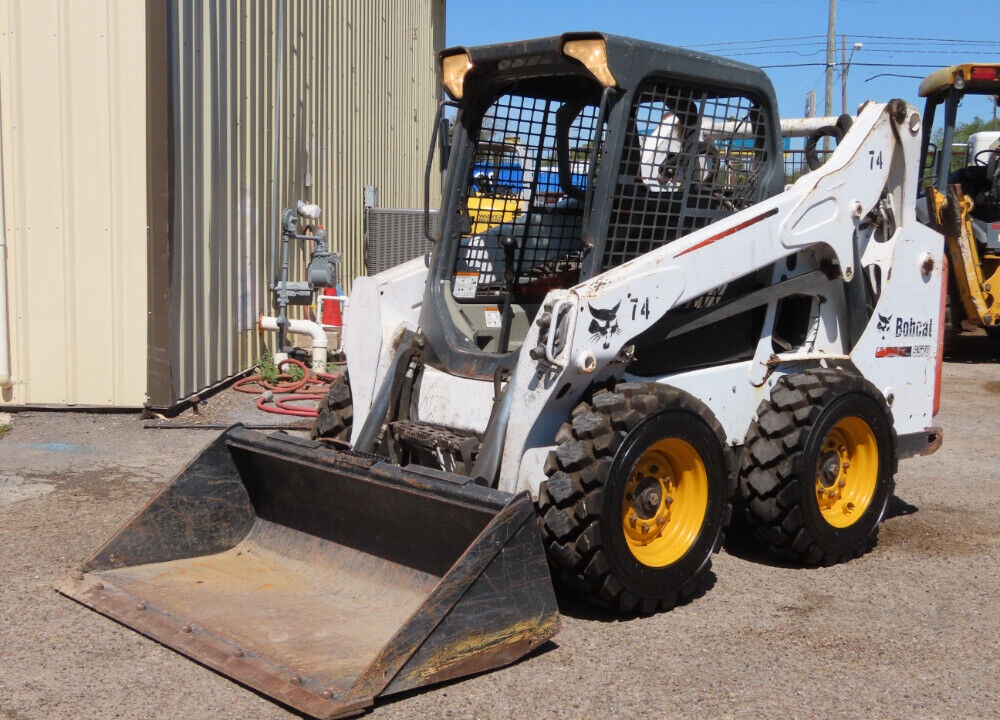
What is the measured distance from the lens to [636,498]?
4.61m

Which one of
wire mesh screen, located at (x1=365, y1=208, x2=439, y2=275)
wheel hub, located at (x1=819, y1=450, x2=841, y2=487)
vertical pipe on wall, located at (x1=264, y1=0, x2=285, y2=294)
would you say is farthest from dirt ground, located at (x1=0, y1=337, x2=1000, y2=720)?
wire mesh screen, located at (x1=365, y1=208, x2=439, y2=275)

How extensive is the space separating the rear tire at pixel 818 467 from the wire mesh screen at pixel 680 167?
90cm

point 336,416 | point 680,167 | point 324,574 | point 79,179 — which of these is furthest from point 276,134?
point 324,574

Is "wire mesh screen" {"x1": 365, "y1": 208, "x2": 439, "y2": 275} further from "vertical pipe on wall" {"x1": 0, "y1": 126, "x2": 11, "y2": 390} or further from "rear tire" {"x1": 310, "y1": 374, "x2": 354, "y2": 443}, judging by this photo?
"rear tire" {"x1": 310, "y1": 374, "x2": 354, "y2": 443}

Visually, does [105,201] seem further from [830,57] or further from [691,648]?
[830,57]

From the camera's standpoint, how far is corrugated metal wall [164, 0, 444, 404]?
8617mm

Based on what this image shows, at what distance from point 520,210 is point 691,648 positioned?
2.34 meters

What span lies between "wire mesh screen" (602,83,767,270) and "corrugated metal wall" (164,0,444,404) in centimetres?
432

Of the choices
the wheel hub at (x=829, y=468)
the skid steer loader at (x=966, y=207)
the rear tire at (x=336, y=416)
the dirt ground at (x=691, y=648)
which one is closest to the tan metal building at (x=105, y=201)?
the dirt ground at (x=691, y=648)

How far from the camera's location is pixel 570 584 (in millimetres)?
4383

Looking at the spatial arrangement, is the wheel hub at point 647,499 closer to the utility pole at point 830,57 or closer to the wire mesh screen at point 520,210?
the wire mesh screen at point 520,210

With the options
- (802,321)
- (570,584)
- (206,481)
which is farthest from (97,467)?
(802,321)

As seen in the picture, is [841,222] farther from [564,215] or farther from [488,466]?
[488,466]

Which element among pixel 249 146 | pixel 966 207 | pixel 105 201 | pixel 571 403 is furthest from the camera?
pixel 966 207
